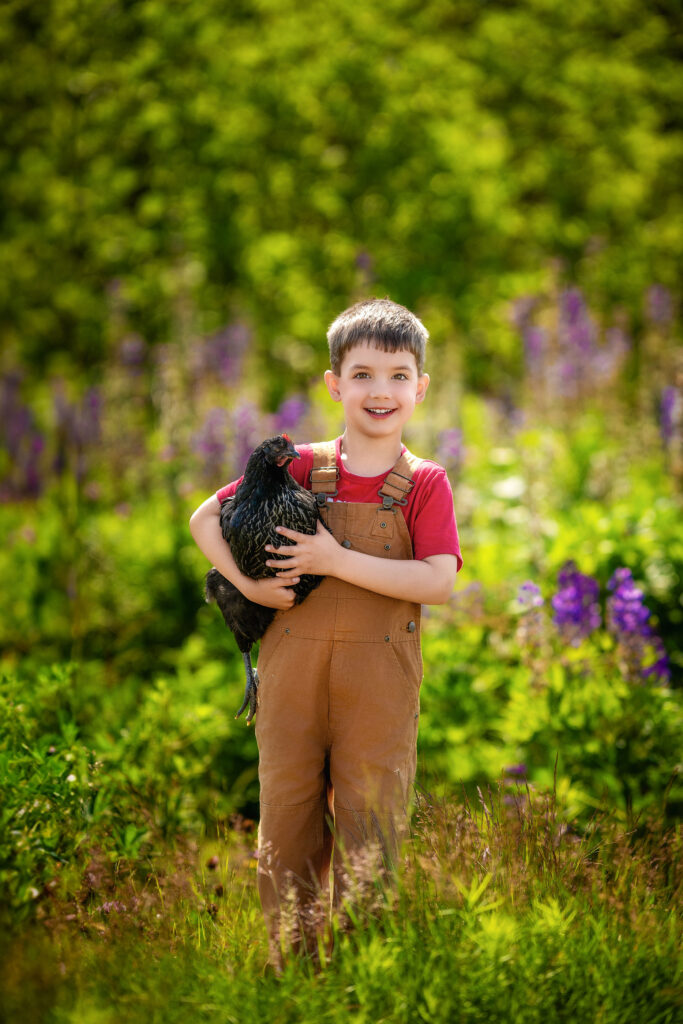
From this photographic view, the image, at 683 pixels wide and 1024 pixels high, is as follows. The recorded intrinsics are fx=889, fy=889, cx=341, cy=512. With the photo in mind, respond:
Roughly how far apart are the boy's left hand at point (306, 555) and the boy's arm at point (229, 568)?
0.03 m

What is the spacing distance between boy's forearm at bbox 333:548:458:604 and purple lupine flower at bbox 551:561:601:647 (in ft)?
4.27

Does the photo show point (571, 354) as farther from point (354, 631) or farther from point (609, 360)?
point (354, 631)

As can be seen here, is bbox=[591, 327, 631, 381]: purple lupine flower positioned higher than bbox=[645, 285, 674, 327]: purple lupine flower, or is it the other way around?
bbox=[645, 285, 674, 327]: purple lupine flower

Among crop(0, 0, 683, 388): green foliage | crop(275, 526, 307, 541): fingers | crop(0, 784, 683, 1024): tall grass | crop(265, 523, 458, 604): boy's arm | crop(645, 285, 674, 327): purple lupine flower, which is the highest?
crop(0, 0, 683, 388): green foliage

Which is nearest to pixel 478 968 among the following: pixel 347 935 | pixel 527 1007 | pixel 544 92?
pixel 527 1007

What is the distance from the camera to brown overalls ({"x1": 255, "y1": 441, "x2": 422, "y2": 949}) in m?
2.03

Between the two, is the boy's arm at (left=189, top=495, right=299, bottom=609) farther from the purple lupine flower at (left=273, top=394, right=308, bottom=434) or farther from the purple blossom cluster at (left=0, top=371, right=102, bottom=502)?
the purple blossom cluster at (left=0, top=371, right=102, bottom=502)

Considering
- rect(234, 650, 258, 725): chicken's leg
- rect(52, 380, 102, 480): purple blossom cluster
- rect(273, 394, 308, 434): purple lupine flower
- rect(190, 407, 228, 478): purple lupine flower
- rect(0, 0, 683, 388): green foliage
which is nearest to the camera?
rect(234, 650, 258, 725): chicken's leg

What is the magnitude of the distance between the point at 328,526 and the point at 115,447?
15.7 ft

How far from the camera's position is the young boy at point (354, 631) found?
201 cm

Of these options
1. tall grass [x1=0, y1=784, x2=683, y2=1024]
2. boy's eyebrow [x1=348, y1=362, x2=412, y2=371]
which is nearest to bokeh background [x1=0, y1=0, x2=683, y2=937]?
tall grass [x1=0, y1=784, x2=683, y2=1024]

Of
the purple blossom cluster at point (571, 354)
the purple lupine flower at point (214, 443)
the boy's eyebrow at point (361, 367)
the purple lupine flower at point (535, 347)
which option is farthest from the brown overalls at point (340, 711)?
the purple lupine flower at point (535, 347)

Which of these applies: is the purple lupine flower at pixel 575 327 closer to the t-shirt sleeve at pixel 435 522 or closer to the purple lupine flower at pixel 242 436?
the purple lupine flower at pixel 242 436

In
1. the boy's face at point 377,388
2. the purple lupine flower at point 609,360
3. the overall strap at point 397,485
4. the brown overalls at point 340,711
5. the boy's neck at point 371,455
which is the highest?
the purple lupine flower at point 609,360
